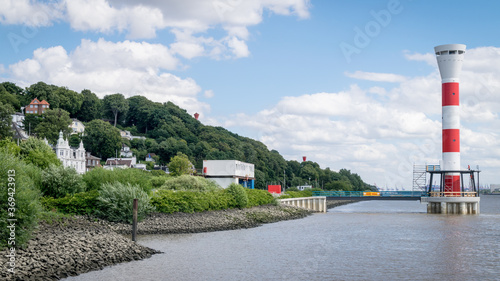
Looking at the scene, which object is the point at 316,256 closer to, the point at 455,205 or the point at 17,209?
the point at 17,209

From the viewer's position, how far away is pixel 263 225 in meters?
55.8

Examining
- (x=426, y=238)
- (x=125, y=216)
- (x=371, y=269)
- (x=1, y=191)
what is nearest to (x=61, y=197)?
(x=125, y=216)

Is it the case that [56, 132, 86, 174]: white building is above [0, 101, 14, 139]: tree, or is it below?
below

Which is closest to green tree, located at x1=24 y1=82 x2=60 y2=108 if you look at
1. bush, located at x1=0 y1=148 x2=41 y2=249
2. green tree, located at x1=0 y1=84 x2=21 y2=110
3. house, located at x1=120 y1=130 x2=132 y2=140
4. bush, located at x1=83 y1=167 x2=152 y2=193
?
green tree, located at x1=0 y1=84 x2=21 y2=110

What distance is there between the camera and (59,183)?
4297cm

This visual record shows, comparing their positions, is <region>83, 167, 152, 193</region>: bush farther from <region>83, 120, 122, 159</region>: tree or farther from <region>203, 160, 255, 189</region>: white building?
<region>83, 120, 122, 159</region>: tree

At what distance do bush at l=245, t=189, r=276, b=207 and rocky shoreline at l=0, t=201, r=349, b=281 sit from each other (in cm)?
1786

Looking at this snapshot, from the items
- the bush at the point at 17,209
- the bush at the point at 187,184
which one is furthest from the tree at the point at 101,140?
the bush at the point at 17,209

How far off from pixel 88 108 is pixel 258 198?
134043 millimetres

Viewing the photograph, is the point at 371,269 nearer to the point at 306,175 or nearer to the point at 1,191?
the point at 1,191

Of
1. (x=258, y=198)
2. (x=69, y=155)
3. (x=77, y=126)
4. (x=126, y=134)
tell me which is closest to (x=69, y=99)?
(x=77, y=126)

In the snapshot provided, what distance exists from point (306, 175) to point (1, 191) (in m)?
164

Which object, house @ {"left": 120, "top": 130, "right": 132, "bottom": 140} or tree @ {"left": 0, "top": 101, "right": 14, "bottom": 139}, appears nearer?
tree @ {"left": 0, "top": 101, "right": 14, "bottom": 139}

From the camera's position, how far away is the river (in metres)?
26.4
